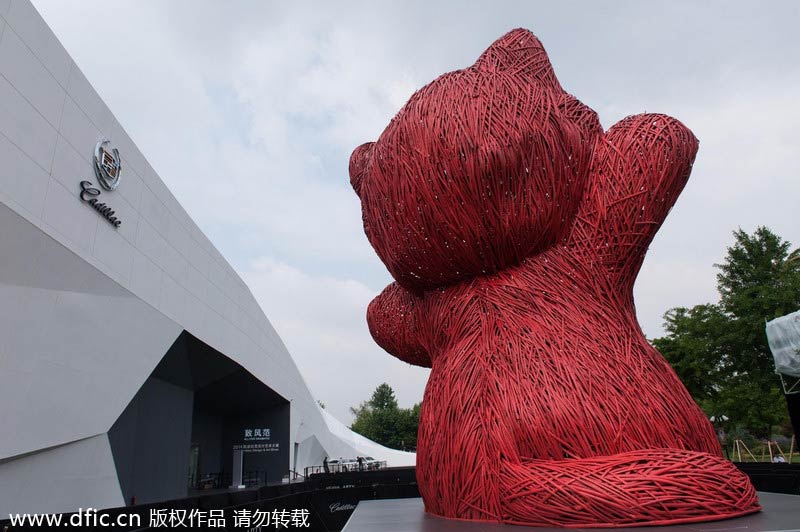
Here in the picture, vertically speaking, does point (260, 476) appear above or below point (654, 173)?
below

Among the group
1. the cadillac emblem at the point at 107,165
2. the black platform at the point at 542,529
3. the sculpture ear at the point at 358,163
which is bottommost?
the black platform at the point at 542,529

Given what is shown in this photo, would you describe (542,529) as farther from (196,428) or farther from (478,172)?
(196,428)

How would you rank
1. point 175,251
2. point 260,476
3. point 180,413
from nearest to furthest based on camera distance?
point 175,251 < point 180,413 < point 260,476

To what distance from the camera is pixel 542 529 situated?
3.84 m

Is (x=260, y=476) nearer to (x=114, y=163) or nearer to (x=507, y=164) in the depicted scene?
(x=114, y=163)

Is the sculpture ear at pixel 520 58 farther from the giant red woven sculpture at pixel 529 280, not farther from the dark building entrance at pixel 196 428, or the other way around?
the dark building entrance at pixel 196 428

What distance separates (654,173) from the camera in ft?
16.5

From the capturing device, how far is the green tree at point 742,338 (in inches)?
613

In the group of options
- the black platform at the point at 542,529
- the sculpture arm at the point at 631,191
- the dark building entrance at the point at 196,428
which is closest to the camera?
the black platform at the point at 542,529

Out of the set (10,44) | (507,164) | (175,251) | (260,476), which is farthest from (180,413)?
(507,164)

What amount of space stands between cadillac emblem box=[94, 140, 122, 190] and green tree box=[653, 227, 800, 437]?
1703 cm

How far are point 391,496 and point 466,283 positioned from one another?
607 centimetres

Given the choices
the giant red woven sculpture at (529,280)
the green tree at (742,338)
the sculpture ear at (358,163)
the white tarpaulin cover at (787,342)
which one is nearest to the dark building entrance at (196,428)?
the sculpture ear at (358,163)

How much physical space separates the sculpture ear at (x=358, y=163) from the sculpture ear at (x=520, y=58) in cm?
207
